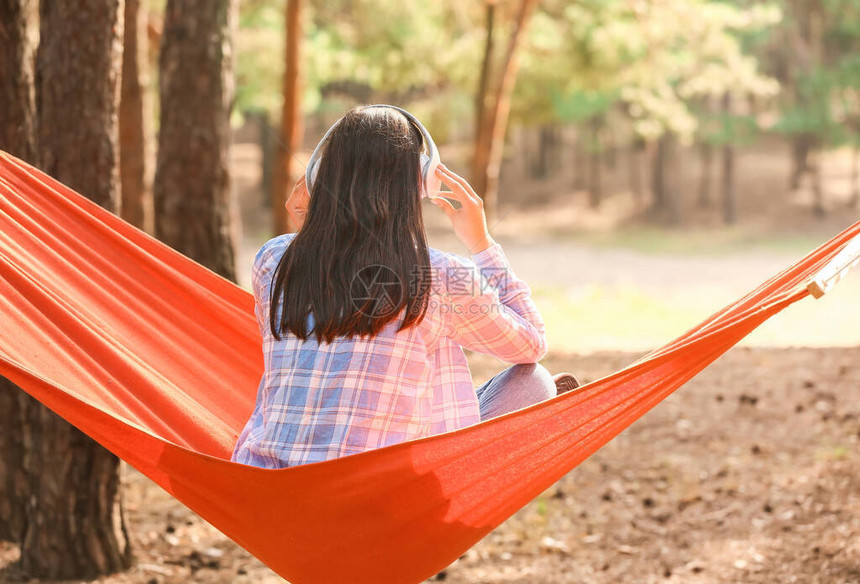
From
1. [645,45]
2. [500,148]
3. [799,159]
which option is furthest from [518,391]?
[799,159]

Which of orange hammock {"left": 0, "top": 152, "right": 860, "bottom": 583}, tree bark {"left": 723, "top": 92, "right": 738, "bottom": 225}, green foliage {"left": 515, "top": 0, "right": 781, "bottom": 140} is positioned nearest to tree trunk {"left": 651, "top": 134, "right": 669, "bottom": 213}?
tree bark {"left": 723, "top": 92, "right": 738, "bottom": 225}

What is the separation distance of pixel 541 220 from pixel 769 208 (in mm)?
4340

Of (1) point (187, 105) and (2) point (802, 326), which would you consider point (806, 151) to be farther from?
(1) point (187, 105)

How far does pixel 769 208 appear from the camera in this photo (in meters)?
17.9

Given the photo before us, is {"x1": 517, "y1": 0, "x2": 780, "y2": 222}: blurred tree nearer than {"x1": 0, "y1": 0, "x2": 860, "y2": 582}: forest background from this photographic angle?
No

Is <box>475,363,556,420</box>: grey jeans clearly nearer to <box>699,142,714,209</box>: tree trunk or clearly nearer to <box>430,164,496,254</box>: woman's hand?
<box>430,164,496,254</box>: woman's hand

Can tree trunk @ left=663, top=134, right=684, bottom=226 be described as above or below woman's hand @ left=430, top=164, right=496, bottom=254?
below

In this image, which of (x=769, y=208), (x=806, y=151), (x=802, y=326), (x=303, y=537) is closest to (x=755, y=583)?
(x=303, y=537)

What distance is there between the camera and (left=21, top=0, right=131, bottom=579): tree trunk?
233 cm

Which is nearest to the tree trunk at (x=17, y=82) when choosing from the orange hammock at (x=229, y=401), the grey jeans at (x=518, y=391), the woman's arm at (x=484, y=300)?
the orange hammock at (x=229, y=401)

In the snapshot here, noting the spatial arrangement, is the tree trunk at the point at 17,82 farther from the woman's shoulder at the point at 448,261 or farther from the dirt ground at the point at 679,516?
the woman's shoulder at the point at 448,261

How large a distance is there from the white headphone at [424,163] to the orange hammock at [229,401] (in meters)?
0.41

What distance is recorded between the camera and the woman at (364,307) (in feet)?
5.06

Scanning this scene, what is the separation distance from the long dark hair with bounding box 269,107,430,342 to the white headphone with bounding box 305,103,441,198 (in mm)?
14
